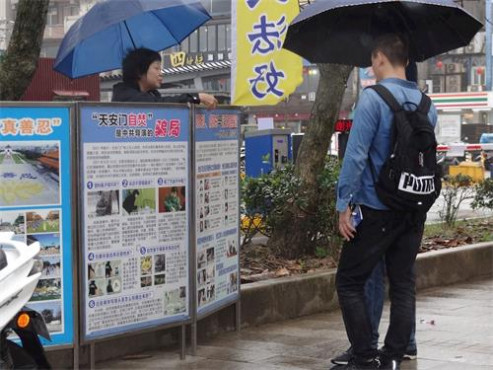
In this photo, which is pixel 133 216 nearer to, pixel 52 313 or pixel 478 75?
pixel 52 313

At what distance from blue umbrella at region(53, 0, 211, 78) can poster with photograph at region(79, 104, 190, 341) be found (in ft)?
6.47

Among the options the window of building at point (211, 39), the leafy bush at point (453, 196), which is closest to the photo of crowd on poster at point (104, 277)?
the leafy bush at point (453, 196)

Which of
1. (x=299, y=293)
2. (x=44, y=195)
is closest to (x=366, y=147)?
(x=44, y=195)

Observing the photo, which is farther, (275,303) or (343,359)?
(275,303)

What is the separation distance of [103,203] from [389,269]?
5.80ft

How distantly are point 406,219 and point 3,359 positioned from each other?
2452 mm

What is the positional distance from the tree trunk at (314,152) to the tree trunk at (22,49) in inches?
109

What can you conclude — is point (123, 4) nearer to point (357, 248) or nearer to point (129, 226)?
point (129, 226)

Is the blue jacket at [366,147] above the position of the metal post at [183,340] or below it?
above

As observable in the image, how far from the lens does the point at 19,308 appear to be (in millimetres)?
3473

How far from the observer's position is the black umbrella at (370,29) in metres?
5.86

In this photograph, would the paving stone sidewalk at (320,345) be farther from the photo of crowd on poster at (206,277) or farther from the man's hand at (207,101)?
the man's hand at (207,101)

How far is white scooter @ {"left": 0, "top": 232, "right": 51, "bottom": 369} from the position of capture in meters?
3.39

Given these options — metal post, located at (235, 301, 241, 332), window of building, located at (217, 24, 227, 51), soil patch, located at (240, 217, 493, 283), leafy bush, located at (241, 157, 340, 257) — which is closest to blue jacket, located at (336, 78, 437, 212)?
metal post, located at (235, 301, 241, 332)
